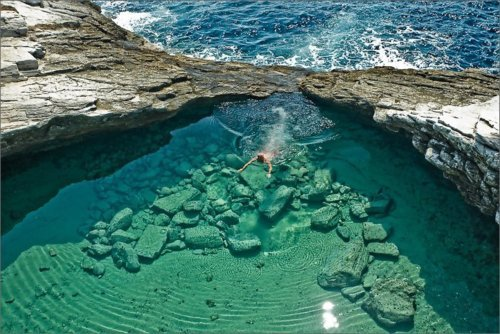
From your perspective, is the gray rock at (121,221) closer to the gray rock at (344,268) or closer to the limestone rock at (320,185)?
the limestone rock at (320,185)

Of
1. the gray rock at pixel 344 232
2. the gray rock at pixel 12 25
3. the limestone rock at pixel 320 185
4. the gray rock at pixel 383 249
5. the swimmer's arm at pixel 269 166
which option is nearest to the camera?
the gray rock at pixel 383 249

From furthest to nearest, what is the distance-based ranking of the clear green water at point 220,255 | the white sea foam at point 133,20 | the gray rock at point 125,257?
the white sea foam at point 133,20
the gray rock at point 125,257
the clear green water at point 220,255

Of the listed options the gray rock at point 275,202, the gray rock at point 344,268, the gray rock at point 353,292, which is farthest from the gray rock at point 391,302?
the gray rock at point 275,202

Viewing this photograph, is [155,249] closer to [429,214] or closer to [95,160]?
[95,160]

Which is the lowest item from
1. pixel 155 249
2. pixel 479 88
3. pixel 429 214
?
pixel 155 249

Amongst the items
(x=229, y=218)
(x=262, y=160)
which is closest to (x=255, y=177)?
(x=262, y=160)

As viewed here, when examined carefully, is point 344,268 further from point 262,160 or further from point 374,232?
point 262,160

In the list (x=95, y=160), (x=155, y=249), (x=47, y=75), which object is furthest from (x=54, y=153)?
(x=155, y=249)
